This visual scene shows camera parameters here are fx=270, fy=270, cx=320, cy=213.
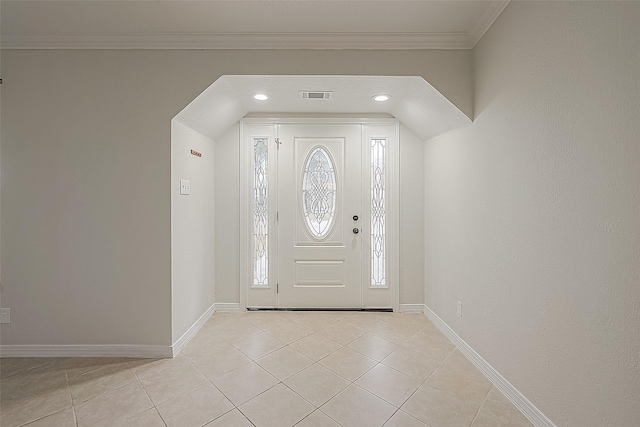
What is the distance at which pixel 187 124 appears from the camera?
244cm

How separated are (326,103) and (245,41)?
3.09ft

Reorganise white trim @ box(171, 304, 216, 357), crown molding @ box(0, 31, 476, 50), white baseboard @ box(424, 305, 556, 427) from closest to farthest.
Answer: white baseboard @ box(424, 305, 556, 427) → crown molding @ box(0, 31, 476, 50) → white trim @ box(171, 304, 216, 357)

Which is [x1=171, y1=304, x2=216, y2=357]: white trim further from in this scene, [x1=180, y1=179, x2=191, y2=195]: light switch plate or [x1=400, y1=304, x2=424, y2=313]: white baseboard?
[x1=400, y1=304, x2=424, y2=313]: white baseboard

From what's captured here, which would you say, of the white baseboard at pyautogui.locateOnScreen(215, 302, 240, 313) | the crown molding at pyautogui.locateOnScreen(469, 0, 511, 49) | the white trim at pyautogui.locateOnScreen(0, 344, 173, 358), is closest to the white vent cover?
the crown molding at pyautogui.locateOnScreen(469, 0, 511, 49)

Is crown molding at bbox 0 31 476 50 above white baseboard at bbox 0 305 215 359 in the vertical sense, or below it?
above

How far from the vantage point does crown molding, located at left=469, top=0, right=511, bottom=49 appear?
5.76 ft

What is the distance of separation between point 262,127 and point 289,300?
204 centimetres

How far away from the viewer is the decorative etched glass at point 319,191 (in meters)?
3.18

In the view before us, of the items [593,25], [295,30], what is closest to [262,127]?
[295,30]

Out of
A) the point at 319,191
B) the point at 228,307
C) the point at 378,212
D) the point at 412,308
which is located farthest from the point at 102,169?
the point at 412,308

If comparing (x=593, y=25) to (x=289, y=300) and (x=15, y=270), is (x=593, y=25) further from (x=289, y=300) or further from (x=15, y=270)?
(x=15, y=270)

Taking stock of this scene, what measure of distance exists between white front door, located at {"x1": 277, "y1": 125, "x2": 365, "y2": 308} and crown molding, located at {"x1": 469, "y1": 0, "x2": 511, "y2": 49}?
1.34 metres

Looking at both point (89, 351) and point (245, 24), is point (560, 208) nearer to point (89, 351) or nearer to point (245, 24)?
point (245, 24)

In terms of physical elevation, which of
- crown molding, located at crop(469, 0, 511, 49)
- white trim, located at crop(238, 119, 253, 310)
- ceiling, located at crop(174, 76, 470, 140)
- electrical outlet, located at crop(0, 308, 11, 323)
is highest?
crown molding, located at crop(469, 0, 511, 49)
